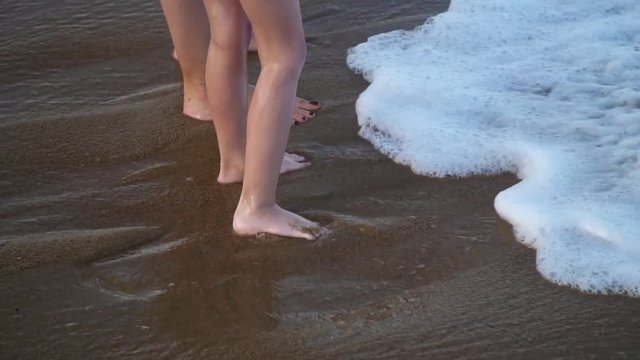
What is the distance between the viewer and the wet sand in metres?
2.66

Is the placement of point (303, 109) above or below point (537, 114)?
above

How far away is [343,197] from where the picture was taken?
339 cm

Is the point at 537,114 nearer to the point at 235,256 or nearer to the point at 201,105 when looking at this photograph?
the point at 201,105

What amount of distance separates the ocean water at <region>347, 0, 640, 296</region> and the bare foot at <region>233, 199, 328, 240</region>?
0.60 metres

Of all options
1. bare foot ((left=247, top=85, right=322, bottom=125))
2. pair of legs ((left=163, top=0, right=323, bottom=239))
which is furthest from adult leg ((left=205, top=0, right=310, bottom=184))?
bare foot ((left=247, top=85, right=322, bottom=125))

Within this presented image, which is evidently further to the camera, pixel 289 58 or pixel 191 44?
pixel 191 44

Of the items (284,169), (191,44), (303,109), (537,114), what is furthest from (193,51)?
(537,114)

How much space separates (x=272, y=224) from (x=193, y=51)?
1098mm

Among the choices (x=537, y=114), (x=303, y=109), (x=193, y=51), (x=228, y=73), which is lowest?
(x=537, y=114)

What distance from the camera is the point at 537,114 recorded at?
3926mm

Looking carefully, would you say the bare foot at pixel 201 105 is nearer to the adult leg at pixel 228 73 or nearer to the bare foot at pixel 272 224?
the adult leg at pixel 228 73

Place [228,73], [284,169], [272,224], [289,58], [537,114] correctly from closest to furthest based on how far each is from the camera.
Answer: [289,58], [272,224], [228,73], [284,169], [537,114]

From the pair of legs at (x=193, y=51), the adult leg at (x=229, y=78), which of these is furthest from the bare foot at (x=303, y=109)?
the adult leg at (x=229, y=78)

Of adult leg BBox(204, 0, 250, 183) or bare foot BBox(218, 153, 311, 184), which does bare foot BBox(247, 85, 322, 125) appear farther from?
adult leg BBox(204, 0, 250, 183)
